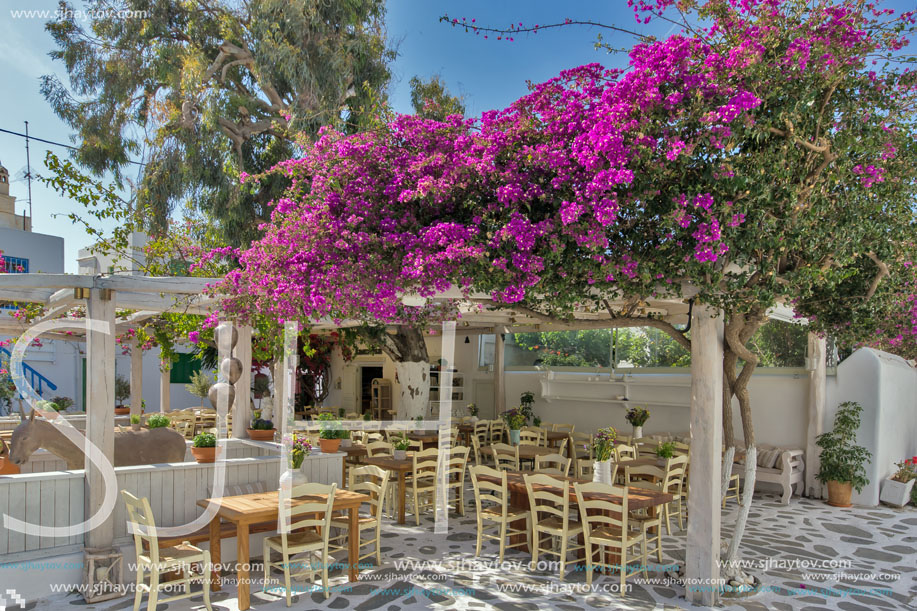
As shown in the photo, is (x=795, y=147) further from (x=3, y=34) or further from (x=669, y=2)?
(x=3, y=34)

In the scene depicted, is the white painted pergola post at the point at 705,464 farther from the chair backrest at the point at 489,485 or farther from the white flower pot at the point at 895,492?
the white flower pot at the point at 895,492

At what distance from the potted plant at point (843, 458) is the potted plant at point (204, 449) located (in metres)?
8.54

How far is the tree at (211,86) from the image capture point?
1210cm

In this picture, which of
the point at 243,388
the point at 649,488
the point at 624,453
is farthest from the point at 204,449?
the point at 624,453

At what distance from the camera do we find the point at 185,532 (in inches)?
213

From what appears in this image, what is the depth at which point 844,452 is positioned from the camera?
927cm

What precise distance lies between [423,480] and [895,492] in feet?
23.1

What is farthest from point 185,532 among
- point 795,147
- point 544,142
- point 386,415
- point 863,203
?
point 386,415

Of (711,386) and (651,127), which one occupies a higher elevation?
(651,127)

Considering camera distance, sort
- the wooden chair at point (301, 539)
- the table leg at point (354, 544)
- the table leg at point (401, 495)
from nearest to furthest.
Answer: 1. the wooden chair at point (301, 539)
2. the table leg at point (354, 544)
3. the table leg at point (401, 495)

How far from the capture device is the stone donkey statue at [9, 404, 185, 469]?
6.05 meters

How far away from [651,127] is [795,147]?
43.5 inches

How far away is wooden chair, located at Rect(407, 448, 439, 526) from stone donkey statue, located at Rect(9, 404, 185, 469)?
2.69 meters

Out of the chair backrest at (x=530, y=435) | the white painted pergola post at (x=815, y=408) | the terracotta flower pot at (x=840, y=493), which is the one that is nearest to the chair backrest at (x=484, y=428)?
the chair backrest at (x=530, y=435)
